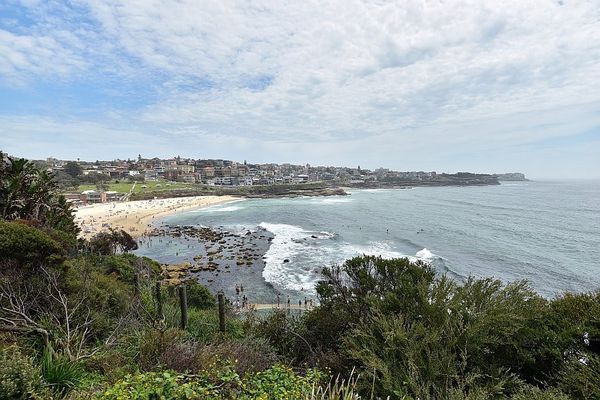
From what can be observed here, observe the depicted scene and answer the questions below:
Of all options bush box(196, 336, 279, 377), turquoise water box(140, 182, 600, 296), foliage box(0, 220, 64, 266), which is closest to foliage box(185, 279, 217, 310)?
turquoise water box(140, 182, 600, 296)

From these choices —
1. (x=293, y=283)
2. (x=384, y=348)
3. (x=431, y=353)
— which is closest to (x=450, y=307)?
(x=431, y=353)

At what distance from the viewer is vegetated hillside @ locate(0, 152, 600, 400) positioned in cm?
439

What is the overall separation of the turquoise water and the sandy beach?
5480 mm

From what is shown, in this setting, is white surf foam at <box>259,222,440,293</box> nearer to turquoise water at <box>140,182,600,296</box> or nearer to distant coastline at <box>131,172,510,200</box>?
turquoise water at <box>140,182,600,296</box>

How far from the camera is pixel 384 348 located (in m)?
5.50

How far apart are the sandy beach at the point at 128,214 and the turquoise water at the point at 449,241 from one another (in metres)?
5.48

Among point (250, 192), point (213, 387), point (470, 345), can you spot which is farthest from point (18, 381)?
point (250, 192)

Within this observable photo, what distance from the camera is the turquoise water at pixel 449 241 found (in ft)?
84.5

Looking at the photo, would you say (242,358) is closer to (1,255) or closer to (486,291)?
(486,291)

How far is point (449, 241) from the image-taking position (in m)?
37.1

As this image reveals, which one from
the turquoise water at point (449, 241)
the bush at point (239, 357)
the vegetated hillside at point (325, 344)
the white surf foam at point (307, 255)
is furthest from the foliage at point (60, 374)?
the white surf foam at point (307, 255)

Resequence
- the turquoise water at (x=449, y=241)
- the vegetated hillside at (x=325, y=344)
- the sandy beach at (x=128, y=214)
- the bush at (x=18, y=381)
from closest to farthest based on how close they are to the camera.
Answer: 1. the bush at (x=18, y=381)
2. the vegetated hillside at (x=325, y=344)
3. the turquoise water at (x=449, y=241)
4. the sandy beach at (x=128, y=214)

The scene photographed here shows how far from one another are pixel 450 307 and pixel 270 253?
28.3 m

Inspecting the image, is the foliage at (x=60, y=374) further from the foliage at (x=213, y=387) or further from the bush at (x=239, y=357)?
the bush at (x=239, y=357)
